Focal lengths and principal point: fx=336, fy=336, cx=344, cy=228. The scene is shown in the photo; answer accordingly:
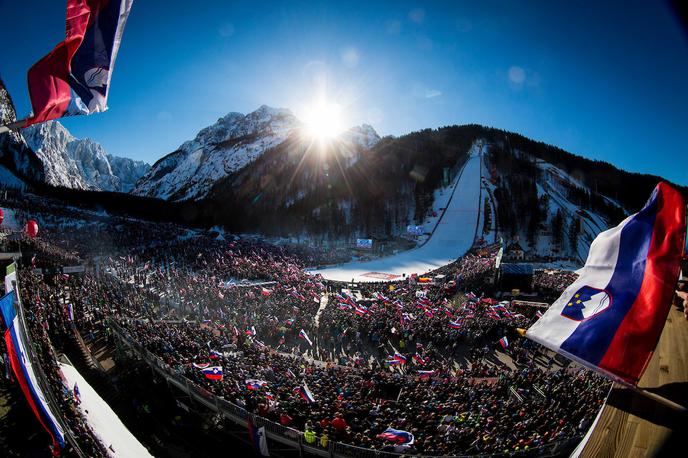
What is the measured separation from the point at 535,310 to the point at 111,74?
26300mm

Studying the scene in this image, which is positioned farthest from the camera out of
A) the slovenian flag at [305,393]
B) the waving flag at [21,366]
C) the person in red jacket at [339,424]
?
the slovenian flag at [305,393]

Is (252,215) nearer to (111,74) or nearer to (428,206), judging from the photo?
(428,206)

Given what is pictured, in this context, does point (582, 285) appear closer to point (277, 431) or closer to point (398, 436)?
point (398, 436)

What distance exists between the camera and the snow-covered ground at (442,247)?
3800 cm

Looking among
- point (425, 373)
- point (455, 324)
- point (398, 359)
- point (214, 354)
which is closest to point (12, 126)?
point (214, 354)

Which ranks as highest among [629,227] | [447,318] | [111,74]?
[111,74]

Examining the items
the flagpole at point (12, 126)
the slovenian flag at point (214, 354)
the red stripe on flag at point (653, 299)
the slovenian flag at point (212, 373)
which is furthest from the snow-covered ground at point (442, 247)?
the red stripe on flag at point (653, 299)

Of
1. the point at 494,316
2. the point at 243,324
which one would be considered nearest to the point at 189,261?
the point at 243,324

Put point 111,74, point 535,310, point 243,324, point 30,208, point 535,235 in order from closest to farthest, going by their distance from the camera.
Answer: point 111,74, point 243,324, point 535,310, point 30,208, point 535,235

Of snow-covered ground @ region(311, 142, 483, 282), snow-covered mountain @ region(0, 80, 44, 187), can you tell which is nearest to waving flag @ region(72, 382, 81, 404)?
snow-covered ground @ region(311, 142, 483, 282)

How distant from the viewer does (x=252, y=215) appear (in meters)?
77.8

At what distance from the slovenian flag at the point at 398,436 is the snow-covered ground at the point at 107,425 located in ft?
23.1

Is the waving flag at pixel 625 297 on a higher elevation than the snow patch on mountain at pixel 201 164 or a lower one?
lower

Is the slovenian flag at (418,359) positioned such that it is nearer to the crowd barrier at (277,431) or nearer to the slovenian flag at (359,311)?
the slovenian flag at (359,311)
